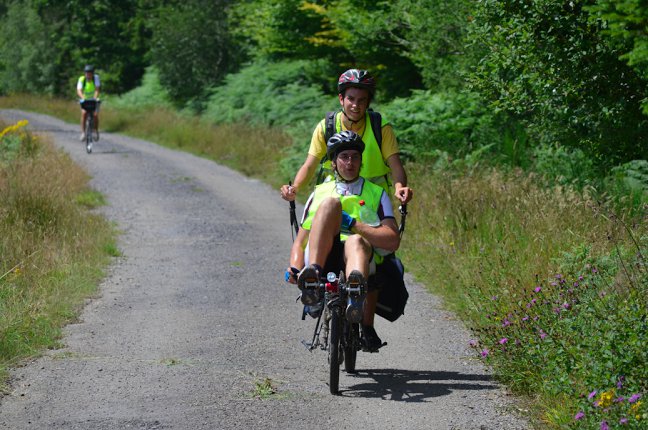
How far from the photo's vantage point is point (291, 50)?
2895 cm

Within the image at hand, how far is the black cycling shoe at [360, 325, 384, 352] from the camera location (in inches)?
272

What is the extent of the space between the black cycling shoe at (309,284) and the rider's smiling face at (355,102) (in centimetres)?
127

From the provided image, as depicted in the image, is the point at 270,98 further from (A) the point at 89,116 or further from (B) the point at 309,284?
Answer: (B) the point at 309,284

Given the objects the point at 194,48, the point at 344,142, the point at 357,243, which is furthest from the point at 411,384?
the point at 194,48

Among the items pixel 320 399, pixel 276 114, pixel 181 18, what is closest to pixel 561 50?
pixel 320 399

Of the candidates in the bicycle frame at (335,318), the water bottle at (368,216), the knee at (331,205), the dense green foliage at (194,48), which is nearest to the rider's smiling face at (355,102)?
the water bottle at (368,216)

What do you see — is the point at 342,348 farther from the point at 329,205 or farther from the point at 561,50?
the point at 561,50

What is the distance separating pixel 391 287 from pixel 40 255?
4.47 metres

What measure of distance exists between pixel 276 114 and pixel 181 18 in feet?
30.6

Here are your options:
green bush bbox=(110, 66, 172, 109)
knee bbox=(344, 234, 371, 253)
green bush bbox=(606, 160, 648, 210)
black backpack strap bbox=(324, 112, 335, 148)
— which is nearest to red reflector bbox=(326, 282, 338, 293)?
knee bbox=(344, 234, 371, 253)

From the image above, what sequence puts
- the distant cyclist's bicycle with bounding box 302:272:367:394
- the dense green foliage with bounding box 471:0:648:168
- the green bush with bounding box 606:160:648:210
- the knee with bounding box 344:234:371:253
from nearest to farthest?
the distant cyclist's bicycle with bounding box 302:272:367:394
the knee with bounding box 344:234:371:253
the dense green foliage with bounding box 471:0:648:168
the green bush with bounding box 606:160:648:210

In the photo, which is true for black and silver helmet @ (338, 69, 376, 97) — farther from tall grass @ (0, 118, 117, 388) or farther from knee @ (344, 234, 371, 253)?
tall grass @ (0, 118, 117, 388)

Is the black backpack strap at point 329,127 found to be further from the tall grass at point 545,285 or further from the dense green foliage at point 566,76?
the dense green foliage at point 566,76

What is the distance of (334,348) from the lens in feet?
21.3
